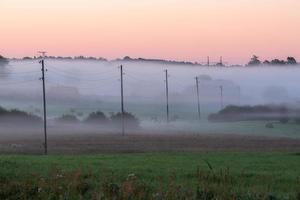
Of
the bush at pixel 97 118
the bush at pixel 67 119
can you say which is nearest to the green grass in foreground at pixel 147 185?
the bush at pixel 97 118

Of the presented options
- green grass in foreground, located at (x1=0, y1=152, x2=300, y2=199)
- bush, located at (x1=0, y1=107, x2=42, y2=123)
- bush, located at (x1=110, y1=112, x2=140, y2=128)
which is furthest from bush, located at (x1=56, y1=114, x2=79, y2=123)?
green grass in foreground, located at (x1=0, y1=152, x2=300, y2=199)

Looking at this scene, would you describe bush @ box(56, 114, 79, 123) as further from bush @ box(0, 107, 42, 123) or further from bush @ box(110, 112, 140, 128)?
bush @ box(110, 112, 140, 128)

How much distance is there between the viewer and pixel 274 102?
Answer: 147 m

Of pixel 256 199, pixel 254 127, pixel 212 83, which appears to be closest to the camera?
pixel 256 199

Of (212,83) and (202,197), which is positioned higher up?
(212,83)

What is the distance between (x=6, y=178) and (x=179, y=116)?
136623mm

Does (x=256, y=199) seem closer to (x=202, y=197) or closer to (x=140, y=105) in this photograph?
(x=202, y=197)

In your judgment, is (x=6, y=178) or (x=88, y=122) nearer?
(x=6, y=178)

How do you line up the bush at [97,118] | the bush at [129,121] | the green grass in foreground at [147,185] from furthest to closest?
the bush at [97,118], the bush at [129,121], the green grass in foreground at [147,185]

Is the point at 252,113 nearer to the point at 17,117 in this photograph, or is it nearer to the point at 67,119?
the point at 67,119

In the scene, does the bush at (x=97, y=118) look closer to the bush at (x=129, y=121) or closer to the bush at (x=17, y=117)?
the bush at (x=129, y=121)

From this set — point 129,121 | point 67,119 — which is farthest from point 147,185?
point 67,119

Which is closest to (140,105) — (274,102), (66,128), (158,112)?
(158,112)

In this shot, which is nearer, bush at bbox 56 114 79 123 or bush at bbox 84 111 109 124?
bush at bbox 84 111 109 124
